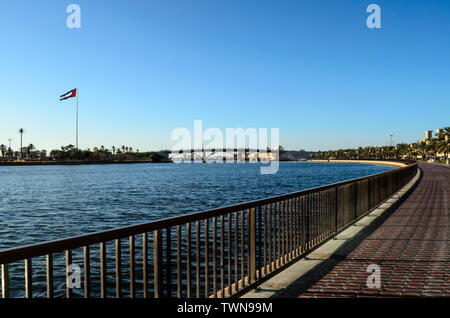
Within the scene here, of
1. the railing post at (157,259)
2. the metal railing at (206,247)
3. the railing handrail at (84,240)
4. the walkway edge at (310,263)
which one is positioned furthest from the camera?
the walkway edge at (310,263)

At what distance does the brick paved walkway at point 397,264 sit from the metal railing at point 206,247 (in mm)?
802

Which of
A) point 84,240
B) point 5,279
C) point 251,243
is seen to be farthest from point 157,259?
point 251,243

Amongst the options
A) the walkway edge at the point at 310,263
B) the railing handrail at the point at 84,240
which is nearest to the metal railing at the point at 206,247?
the railing handrail at the point at 84,240

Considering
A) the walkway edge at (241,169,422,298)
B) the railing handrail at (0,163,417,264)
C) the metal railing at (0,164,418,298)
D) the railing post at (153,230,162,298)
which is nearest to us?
the railing handrail at (0,163,417,264)

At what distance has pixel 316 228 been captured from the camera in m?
8.05

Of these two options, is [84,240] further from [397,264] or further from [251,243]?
[397,264]

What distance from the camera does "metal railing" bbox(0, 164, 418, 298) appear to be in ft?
10.5

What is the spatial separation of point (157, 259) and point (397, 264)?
15.5 feet

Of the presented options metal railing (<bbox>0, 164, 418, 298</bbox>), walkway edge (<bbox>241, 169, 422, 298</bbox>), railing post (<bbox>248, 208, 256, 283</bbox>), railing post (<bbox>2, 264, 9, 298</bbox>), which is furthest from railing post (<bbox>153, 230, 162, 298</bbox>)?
railing post (<bbox>248, 208, 256, 283</bbox>)

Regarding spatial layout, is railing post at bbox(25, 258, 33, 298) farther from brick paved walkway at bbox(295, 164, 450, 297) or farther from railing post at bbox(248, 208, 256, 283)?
brick paved walkway at bbox(295, 164, 450, 297)

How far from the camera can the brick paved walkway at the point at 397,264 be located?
18.1 ft

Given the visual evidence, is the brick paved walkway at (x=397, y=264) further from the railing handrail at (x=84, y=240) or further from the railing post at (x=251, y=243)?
the railing handrail at (x=84, y=240)
